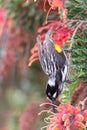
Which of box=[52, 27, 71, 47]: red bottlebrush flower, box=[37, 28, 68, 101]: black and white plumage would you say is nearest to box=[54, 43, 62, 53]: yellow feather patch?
box=[37, 28, 68, 101]: black and white plumage

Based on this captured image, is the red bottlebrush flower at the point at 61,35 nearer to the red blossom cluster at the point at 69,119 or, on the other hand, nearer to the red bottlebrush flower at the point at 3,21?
the red blossom cluster at the point at 69,119

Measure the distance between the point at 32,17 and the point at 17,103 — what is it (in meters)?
0.93

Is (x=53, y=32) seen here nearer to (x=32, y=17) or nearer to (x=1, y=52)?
(x=32, y=17)

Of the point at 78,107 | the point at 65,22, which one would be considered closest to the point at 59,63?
the point at 65,22

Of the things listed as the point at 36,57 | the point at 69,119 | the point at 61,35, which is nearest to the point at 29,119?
the point at 36,57

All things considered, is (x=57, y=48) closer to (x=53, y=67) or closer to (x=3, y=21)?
(x=53, y=67)

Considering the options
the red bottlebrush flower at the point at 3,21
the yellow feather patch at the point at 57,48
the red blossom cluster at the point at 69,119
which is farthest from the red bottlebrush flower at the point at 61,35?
the red bottlebrush flower at the point at 3,21

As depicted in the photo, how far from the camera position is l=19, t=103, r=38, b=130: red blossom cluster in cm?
293

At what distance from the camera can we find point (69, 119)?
1936mm

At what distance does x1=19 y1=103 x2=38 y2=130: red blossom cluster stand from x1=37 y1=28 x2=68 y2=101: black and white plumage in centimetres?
71

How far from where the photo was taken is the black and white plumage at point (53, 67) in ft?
7.04

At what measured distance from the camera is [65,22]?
85.7 inches

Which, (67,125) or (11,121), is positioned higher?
(67,125)

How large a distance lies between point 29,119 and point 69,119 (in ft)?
3.49
